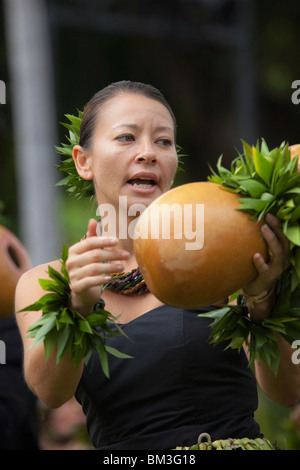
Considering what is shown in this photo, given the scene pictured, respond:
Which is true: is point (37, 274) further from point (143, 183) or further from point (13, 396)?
point (13, 396)

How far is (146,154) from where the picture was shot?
97.0 inches

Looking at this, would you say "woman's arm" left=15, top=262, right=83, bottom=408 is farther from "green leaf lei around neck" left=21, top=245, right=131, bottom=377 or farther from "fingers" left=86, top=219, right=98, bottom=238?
"fingers" left=86, top=219, right=98, bottom=238

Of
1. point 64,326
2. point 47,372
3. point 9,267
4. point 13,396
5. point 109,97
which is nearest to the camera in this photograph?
point 64,326

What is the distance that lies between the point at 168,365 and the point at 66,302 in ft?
1.43

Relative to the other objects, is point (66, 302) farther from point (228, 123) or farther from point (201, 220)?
point (228, 123)

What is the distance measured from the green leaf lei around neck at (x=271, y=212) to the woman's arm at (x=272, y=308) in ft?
0.07

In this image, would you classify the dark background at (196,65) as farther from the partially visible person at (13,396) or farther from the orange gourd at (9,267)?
the orange gourd at (9,267)

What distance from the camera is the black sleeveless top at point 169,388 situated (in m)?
2.42

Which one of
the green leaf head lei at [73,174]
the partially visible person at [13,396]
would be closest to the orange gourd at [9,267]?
the partially visible person at [13,396]

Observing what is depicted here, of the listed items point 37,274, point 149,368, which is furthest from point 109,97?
point 149,368

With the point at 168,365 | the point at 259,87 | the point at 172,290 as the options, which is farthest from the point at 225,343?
the point at 259,87

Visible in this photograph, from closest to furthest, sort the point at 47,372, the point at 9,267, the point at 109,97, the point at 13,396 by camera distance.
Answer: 1. the point at 47,372
2. the point at 109,97
3. the point at 9,267
4. the point at 13,396

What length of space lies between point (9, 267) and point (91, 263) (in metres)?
1.23

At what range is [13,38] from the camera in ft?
26.1
